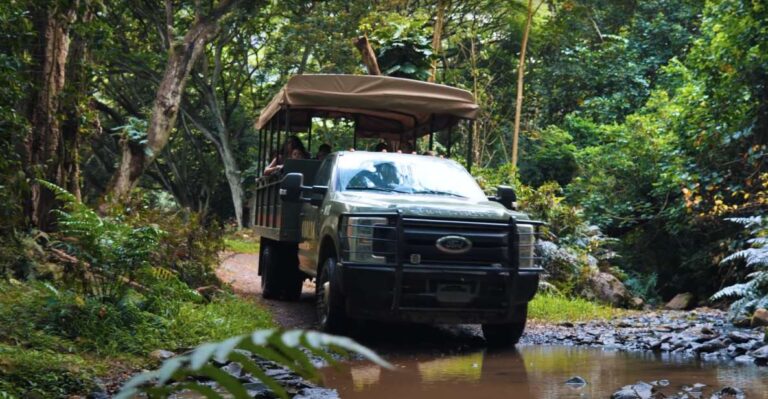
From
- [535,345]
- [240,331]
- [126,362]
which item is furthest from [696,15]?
[126,362]

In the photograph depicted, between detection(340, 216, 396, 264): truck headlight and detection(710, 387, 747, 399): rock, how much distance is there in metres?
2.84

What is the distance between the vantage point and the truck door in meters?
8.41

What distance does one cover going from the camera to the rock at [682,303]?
14727mm

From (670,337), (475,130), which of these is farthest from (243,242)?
(670,337)

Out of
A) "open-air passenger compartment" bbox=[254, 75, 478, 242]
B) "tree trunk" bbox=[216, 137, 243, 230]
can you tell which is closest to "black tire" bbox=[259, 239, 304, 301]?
"open-air passenger compartment" bbox=[254, 75, 478, 242]

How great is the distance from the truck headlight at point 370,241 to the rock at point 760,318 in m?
4.43

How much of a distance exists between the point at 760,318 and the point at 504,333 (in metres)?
3.07

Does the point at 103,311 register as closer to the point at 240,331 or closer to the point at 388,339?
the point at 240,331

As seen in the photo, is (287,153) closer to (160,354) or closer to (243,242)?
(160,354)

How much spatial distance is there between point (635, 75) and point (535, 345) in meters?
16.8

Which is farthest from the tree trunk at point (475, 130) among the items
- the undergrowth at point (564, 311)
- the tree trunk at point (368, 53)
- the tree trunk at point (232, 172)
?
the undergrowth at point (564, 311)

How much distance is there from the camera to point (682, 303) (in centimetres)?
1480

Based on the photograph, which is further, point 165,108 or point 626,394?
point 165,108

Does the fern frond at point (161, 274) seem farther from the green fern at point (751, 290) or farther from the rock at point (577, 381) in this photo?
Result: the green fern at point (751, 290)
